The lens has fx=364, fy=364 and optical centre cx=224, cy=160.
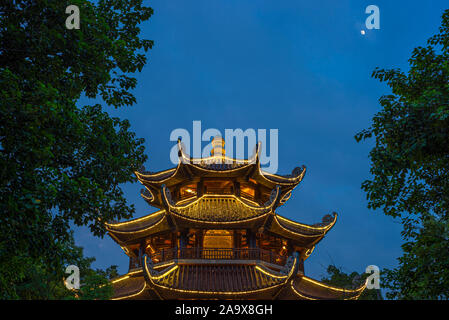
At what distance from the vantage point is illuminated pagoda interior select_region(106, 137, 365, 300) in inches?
553

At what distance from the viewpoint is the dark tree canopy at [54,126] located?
227 inches

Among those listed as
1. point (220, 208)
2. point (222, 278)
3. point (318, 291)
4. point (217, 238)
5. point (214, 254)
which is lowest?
point (318, 291)

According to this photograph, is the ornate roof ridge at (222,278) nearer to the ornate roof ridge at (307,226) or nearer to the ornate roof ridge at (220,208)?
the ornate roof ridge at (220,208)

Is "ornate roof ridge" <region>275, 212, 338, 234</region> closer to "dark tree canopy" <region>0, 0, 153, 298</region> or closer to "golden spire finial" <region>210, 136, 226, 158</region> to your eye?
"golden spire finial" <region>210, 136, 226, 158</region>

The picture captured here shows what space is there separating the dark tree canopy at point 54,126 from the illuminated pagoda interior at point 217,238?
652cm

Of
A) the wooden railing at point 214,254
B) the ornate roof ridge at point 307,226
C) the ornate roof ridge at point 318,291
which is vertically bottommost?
the ornate roof ridge at point 318,291

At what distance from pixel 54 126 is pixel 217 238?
12.4 metres

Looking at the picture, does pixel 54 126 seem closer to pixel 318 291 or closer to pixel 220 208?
pixel 220 208

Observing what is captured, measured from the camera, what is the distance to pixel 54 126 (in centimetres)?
669

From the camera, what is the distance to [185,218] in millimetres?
15359

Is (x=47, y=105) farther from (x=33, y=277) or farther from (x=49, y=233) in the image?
(x=33, y=277)

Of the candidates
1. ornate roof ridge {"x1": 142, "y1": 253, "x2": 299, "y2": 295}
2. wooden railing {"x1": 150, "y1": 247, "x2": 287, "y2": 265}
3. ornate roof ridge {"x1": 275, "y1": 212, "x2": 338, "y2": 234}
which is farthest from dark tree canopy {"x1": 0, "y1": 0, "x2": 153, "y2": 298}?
ornate roof ridge {"x1": 275, "y1": 212, "x2": 338, "y2": 234}

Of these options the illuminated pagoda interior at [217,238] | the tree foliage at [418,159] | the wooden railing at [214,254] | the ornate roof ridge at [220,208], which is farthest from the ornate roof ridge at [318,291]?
the tree foliage at [418,159]

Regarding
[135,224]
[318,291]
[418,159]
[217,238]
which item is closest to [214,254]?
[217,238]
